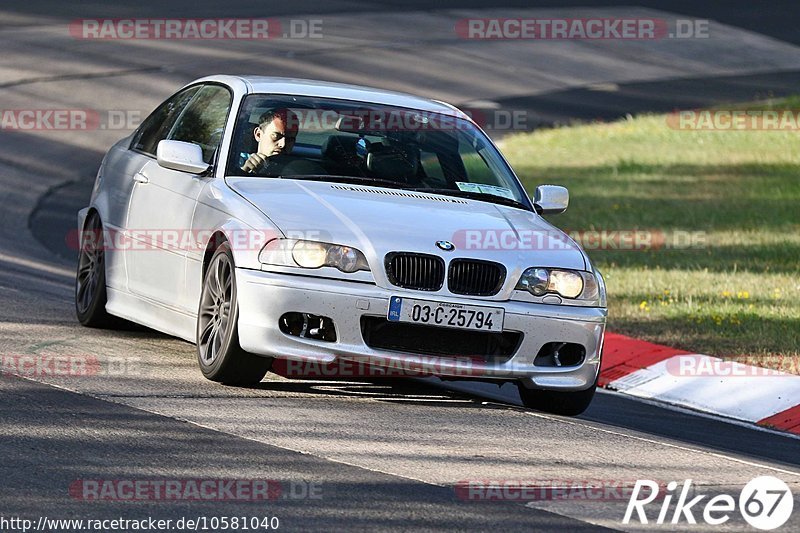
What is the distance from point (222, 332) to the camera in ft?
27.3

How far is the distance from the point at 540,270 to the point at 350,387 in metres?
1.26

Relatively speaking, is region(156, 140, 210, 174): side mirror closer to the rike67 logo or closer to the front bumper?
the front bumper

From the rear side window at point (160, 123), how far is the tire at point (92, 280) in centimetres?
54

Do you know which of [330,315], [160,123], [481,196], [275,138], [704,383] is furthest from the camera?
[704,383]

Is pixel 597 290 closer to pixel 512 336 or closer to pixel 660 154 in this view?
pixel 512 336

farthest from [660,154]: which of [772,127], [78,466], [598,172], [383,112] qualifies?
[78,466]

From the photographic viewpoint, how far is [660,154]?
2305 cm

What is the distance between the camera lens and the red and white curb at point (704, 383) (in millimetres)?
10023

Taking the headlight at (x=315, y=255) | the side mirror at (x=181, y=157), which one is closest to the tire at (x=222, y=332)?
the headlight at (x=315, y=255)

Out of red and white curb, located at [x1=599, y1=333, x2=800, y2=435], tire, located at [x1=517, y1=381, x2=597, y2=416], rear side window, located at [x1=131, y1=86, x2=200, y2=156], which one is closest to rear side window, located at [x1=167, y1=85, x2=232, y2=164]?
rear side window, located at [x1=131, y1=86, x2=200, y2=156]

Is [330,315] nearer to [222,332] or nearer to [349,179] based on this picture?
[222,332]

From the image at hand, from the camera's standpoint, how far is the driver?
9016mm

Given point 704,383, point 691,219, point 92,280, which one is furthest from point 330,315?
point 691,219

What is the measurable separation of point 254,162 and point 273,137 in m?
0.19
